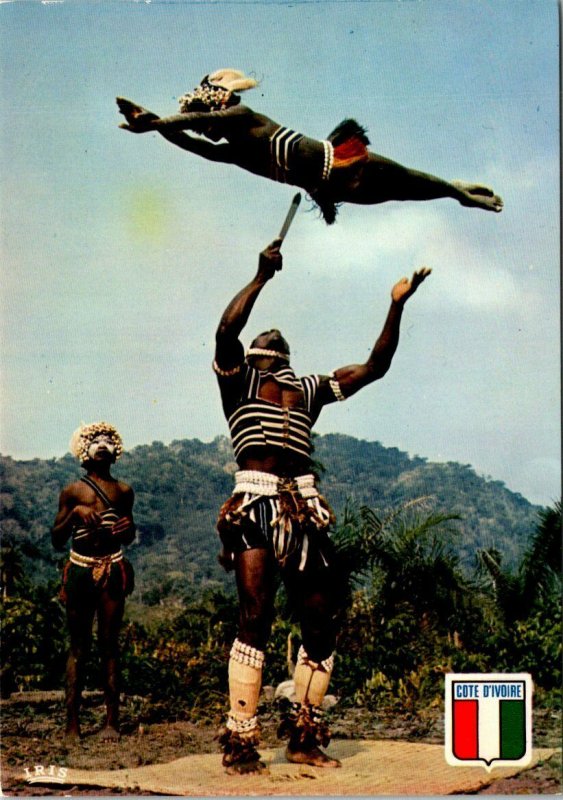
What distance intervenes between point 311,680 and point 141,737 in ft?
3.48

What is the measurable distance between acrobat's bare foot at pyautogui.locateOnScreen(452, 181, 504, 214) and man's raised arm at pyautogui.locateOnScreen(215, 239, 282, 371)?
1.15 meters

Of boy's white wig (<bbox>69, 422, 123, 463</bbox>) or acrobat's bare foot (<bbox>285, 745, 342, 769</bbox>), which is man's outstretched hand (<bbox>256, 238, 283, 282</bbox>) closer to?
boy's white wig (<bbox>69, 422, 123, 463</bbox>)

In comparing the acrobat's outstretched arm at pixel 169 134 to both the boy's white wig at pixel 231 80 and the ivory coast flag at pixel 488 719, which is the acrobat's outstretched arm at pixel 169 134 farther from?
the ivory coast flag at pixel 488 719

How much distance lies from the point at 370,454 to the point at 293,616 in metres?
1.10

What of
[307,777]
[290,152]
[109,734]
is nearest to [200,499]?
[109,734]

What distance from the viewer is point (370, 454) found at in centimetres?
873

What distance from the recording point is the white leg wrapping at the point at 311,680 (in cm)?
803

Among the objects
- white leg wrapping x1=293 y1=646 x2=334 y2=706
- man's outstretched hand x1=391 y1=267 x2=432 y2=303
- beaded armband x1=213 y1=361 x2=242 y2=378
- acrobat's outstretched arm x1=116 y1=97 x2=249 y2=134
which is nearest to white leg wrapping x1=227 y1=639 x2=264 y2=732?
white leg wrapping x1=293 y1=646 x2=334 y2=706

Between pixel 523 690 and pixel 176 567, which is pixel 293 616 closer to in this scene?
pixel 176 567

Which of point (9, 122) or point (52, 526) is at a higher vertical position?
point (9, 122)

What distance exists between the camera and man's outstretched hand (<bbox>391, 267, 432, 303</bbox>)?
8.30m

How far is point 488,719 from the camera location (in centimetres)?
799

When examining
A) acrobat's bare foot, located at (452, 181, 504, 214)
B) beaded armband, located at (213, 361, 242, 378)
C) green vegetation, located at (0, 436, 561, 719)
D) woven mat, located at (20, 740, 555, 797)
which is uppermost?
acrobat's bare foot, located at (452, 181, 504, 214)

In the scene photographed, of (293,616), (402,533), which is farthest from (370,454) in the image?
(293,616)
